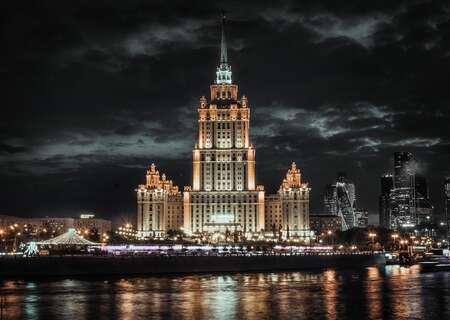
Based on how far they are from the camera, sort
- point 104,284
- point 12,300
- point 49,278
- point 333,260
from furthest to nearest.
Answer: point 333,260, point 49,278, point 104,284, point 12,300

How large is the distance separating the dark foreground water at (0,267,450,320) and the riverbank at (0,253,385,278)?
8965 millimetres

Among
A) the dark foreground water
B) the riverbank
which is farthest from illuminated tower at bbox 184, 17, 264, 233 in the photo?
the dark foreground water

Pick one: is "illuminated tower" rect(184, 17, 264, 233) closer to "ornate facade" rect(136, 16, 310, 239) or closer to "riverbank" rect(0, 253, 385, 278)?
"ornate facade" rect(136, 16, 310, 239)

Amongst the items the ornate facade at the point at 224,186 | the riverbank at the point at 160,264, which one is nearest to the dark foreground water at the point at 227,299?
the riverbank at the point at 160,264

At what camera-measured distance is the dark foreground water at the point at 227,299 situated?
53562 mm

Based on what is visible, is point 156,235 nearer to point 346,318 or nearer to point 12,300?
point 12,300

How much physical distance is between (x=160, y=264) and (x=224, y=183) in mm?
84412

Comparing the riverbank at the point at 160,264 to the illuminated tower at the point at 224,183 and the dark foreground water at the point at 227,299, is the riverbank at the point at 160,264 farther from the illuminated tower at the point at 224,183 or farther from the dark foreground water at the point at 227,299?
the illuminated tower at the point at 224,183

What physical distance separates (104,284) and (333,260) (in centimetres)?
6618

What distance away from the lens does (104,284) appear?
87.1 meters

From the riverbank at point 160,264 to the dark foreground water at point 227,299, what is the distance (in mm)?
8965

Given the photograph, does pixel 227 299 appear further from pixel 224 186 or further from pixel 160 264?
pixel 224 186

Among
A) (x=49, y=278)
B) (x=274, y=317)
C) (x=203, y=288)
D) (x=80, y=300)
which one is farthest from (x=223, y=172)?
(x=274, y=317)

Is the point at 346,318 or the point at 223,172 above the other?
the point at 223,172
